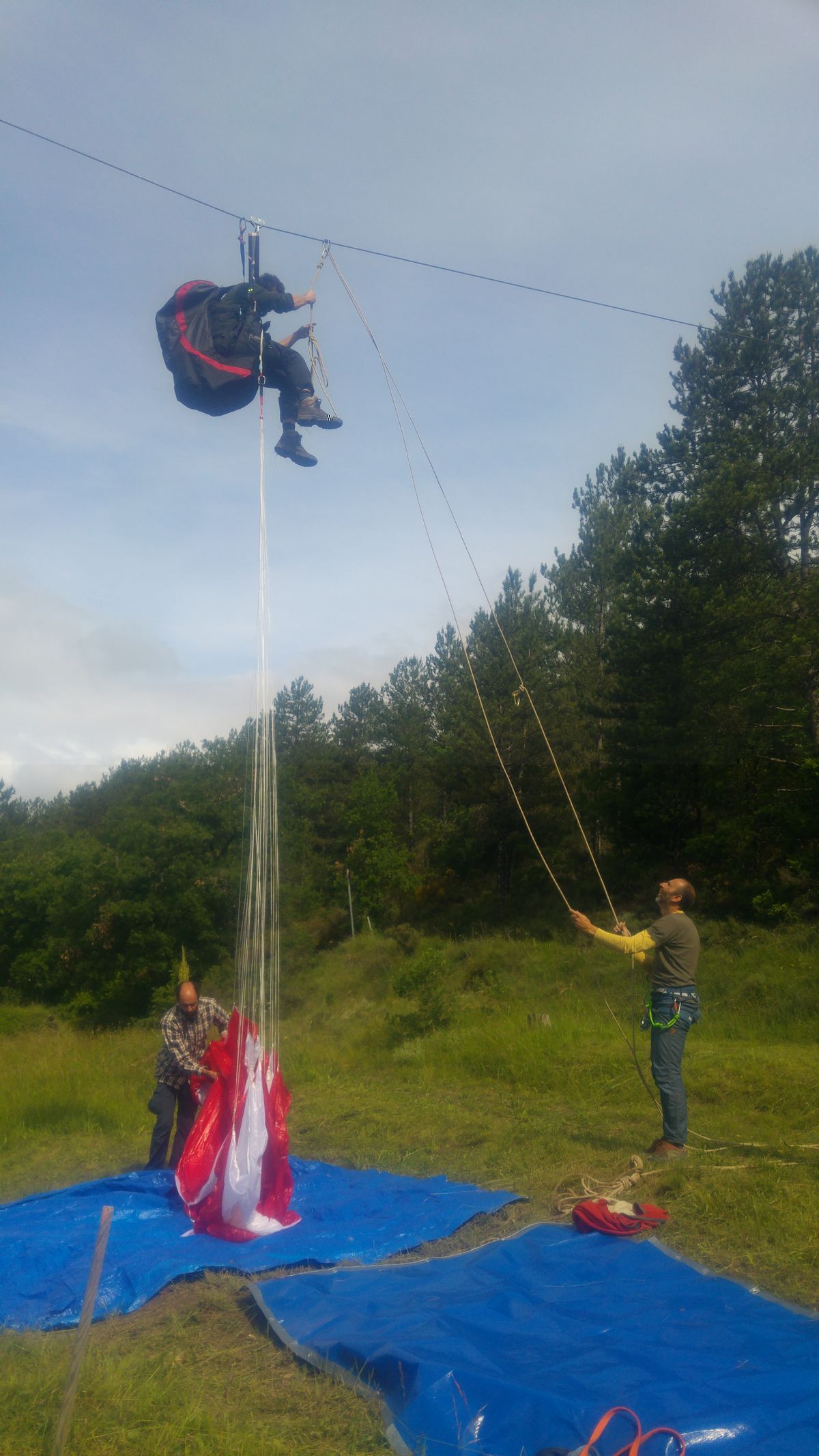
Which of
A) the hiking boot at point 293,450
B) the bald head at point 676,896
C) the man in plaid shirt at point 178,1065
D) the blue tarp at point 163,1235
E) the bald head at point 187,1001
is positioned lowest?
the blue tarp at point 163,1235

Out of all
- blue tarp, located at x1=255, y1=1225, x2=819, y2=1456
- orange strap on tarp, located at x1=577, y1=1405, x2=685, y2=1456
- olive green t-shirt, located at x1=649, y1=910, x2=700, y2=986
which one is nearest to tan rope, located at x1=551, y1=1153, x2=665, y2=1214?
blue tarp, located at x1=255, y1=1225, x2=819, y2=1456

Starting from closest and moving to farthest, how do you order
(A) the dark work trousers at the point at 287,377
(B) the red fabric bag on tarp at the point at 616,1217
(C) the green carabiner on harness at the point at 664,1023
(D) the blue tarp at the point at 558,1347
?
1. (D) the blue tarp at the point at 558,1347
2. (B) the red fabric bag on tarp at the point at 616,1217
3. (A) the dark work trousers at the point at 287,377
4. (C) the green carabiner on harness at the point at 664,1023

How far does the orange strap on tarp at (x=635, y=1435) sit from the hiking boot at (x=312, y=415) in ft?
15.1

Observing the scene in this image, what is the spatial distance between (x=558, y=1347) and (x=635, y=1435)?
2.43 ft

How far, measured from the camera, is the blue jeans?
534cm

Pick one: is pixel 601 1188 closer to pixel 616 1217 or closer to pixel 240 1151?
pixel 616 1217

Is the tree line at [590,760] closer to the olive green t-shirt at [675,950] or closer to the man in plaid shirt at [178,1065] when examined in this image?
the olive green t-shirt at [675,950]

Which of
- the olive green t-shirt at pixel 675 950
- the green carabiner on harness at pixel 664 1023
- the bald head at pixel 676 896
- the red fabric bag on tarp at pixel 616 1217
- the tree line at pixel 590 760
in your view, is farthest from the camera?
the tree line at pixel 590 760

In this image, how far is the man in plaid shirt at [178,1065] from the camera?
6.21 metres

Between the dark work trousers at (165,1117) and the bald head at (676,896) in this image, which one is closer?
the bald head at (676,896)

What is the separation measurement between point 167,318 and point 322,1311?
15.3 ft

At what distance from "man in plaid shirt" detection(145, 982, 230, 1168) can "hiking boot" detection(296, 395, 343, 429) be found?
12.1 ft

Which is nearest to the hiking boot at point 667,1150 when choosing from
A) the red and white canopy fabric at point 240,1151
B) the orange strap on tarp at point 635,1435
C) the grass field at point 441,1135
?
the grass field at point 441,1135

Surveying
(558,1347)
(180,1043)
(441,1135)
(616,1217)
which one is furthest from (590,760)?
(558,1347)
